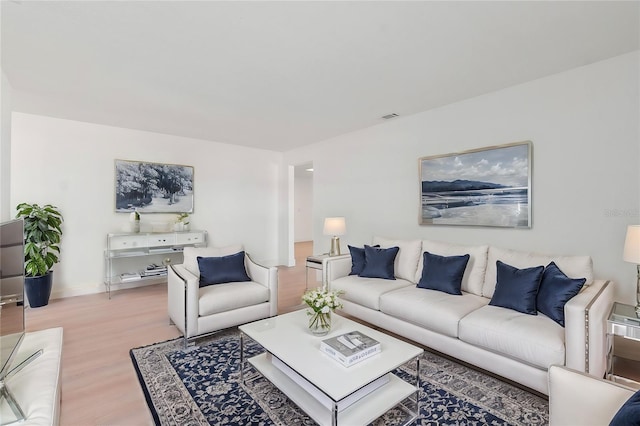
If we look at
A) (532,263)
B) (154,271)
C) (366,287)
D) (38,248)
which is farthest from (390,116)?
(38,248)

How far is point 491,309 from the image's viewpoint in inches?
95.3

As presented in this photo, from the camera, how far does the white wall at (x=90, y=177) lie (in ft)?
13.1

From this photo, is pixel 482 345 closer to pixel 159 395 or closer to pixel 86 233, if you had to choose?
pixel 159 395

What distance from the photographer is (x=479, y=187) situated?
3.33 meters

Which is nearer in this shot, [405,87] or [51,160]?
[405,87]

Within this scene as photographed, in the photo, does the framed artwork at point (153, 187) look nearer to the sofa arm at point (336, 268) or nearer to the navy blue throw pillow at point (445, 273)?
the sofa arm at point (336, 268)

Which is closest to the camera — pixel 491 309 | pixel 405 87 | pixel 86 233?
pixel 491 309

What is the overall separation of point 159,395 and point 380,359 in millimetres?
1550

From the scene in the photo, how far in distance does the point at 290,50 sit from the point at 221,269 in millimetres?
2275

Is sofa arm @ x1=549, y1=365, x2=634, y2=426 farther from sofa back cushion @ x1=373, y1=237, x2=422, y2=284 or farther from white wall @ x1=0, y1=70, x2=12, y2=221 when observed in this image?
white wall @ x1=0, y1=70, x2=12, y2=221

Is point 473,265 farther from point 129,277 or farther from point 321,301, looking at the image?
point 129,277

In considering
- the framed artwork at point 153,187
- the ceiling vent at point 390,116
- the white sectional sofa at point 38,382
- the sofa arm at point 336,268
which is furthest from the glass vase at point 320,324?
the framed artwork at point 153,187

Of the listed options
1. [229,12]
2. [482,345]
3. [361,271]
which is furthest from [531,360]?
[229,12]

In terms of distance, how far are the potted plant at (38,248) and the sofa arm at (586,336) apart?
5367 mm
